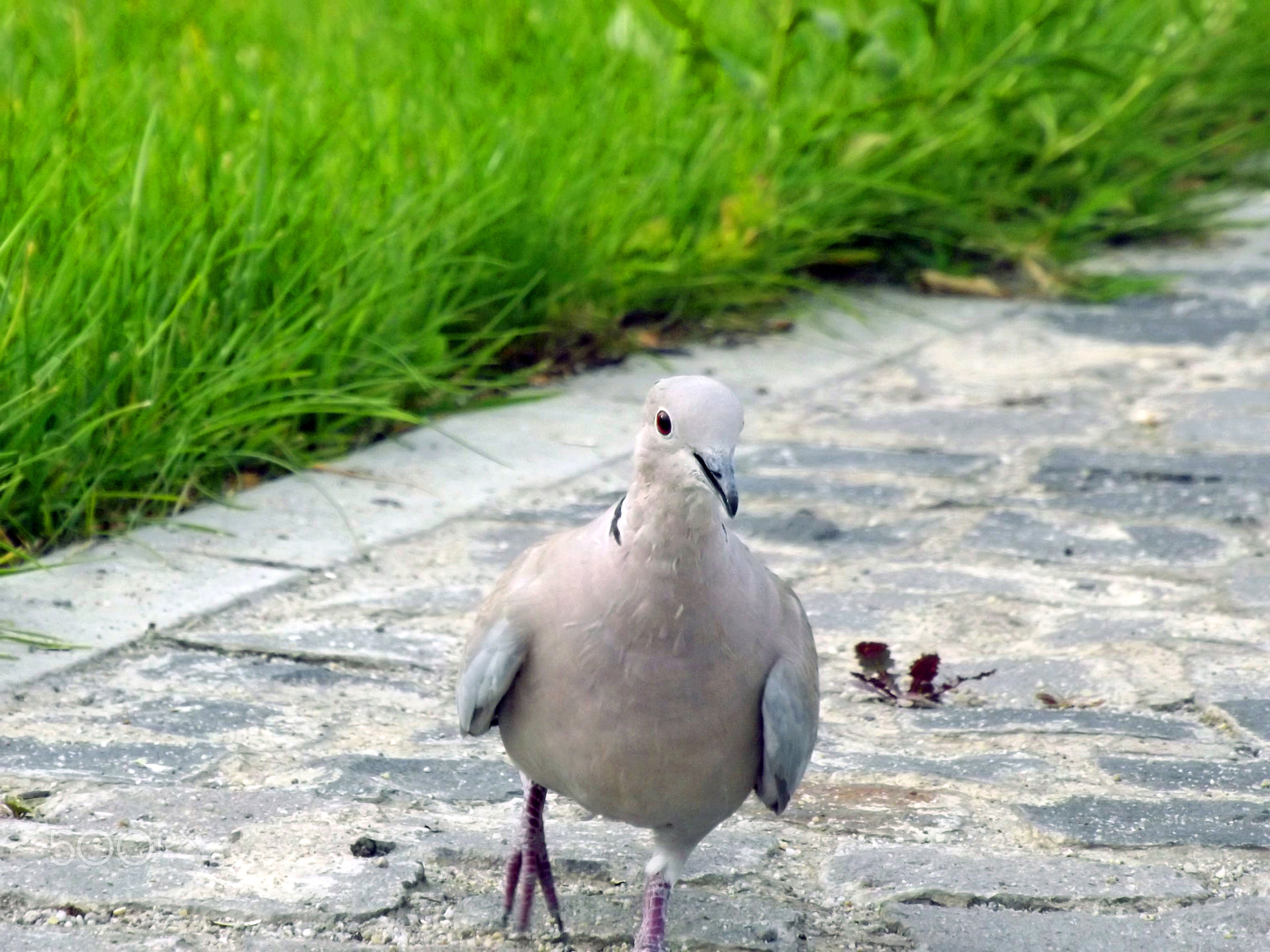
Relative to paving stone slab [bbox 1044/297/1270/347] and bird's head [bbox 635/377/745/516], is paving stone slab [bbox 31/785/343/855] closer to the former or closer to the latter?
bird's head [bbox 635/377/745/516]

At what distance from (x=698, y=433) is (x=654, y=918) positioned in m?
0.64

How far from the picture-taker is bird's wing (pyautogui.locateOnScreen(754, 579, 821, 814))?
6.70 ft

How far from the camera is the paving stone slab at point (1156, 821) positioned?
2438 millimetres

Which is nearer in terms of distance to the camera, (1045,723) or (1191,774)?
(1191,774)

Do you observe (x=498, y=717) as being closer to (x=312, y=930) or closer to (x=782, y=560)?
(x=312, y=930)

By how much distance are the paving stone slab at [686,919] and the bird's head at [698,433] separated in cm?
65

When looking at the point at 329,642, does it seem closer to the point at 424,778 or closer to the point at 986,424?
the point at 424,778

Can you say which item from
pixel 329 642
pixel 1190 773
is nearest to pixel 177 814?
pixel 329 642

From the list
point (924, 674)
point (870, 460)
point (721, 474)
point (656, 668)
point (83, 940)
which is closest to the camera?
point (721, 474)

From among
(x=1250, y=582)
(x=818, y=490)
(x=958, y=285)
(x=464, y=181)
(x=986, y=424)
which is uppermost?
(x=958, y=285)

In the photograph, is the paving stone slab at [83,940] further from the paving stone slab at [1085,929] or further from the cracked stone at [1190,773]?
the cracked stone at [1190,773]

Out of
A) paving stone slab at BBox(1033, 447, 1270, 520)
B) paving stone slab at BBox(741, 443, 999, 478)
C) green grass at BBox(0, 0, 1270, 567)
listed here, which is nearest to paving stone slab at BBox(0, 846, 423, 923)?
green grass at BBox(0, 0, 1270, 567)

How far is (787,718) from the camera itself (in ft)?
6.71

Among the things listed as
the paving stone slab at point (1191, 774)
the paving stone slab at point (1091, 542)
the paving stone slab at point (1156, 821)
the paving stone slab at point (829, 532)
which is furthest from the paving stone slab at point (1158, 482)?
the paving stone slab at point (1156, 821)
